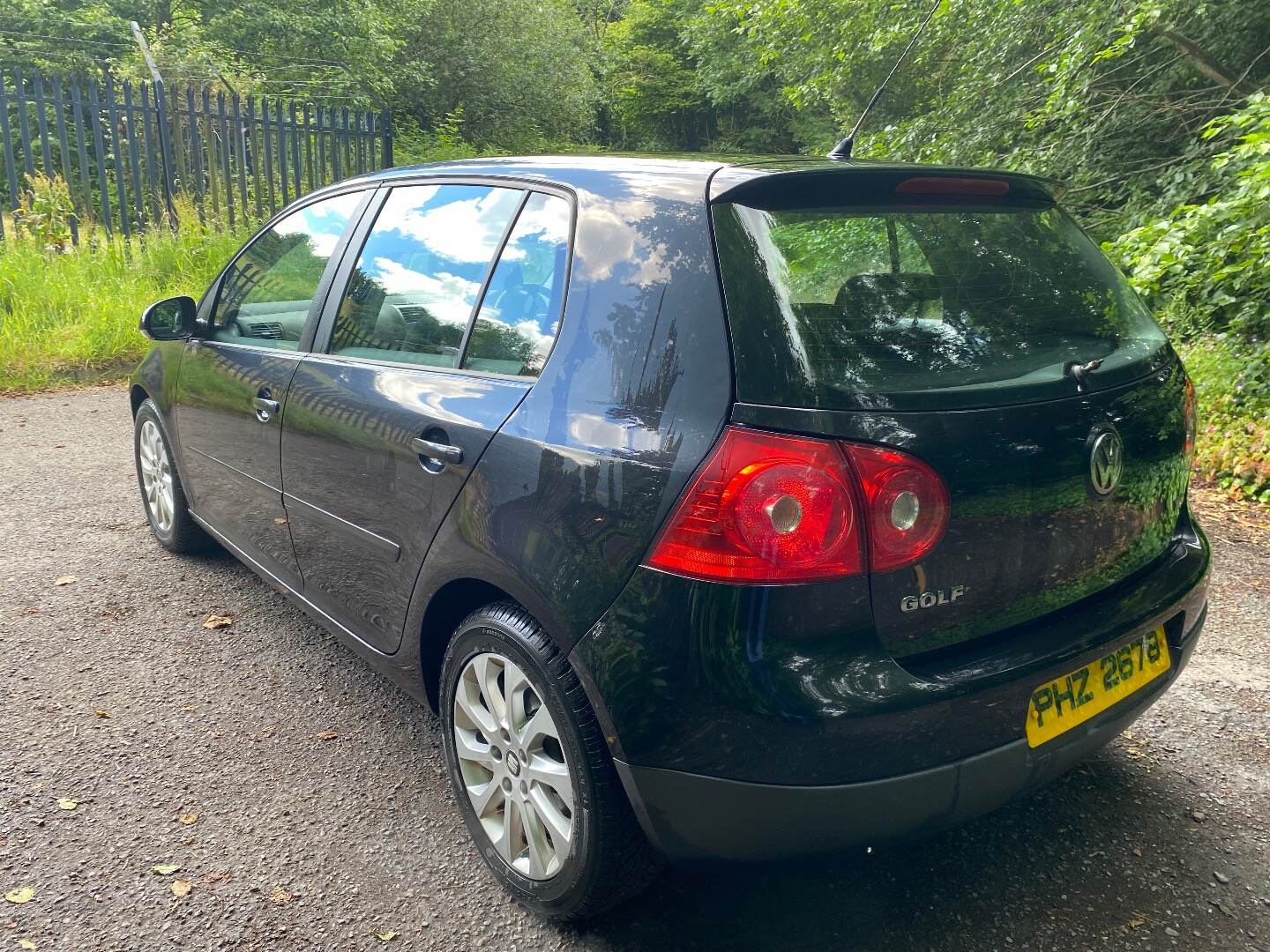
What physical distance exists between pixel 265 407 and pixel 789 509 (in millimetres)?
2088

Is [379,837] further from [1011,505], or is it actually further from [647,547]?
[1011,505]

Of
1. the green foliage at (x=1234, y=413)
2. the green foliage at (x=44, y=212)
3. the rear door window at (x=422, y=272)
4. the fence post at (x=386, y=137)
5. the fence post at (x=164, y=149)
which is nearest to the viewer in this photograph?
the rear door window at (x=422, y=272)

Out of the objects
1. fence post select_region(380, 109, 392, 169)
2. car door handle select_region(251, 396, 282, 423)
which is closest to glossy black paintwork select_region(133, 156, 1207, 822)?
car door handle select_region(251, 396, 282, 423)

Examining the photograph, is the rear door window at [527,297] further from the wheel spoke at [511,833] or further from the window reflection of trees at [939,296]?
the wheel spoke at [511,833]

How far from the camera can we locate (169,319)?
3924 millimetres

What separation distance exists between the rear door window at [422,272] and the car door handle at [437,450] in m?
0.22

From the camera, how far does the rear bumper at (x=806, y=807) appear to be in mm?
1778

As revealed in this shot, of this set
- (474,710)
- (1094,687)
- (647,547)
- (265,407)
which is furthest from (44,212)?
(1094,687)

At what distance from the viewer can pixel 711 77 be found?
97.5ft

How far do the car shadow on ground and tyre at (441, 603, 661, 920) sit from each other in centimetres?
17

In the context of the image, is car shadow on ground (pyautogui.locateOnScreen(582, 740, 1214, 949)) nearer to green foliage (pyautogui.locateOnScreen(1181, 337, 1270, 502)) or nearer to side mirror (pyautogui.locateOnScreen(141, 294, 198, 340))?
side mirror (pyautogui.locateOnScreen(141, 294, 198, 340))

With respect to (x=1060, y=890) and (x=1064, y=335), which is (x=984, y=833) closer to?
(x=1060, y=890)

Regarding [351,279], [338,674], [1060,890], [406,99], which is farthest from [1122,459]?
[406,99]

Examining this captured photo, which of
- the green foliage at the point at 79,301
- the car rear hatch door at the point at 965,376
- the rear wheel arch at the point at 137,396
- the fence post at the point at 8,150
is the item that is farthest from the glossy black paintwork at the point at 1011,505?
the fence post at the point at 8,150
